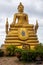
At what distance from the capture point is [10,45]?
77.7ft

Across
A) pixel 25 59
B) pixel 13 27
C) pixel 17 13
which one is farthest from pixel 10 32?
pixel 25 59

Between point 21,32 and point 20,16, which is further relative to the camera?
point 20,16

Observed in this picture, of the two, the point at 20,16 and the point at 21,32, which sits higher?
the point at 20,16

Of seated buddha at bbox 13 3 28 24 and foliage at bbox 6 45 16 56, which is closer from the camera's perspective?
→ foliage at bbox 6 45 16 56

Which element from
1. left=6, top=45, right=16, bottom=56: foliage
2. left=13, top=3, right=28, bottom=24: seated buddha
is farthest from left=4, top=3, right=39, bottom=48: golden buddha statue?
left=6, top=45, right=16, bottom=56: foliage

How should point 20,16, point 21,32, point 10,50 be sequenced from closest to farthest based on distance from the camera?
point 10,50, point 21,32, point 20,16

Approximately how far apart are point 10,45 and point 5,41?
193cm

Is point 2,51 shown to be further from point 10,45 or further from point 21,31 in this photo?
point 21,31

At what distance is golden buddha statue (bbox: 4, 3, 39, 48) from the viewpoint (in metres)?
25.1

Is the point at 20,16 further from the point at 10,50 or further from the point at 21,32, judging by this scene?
the point at 10,50

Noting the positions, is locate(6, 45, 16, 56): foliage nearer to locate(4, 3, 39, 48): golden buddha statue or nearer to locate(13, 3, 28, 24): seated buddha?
locate(4, 3, 39, 48): golden buddha statue

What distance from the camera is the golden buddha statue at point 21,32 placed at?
2514 centimetres

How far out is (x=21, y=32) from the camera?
83.8ft

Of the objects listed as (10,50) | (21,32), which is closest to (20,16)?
(21,32)
